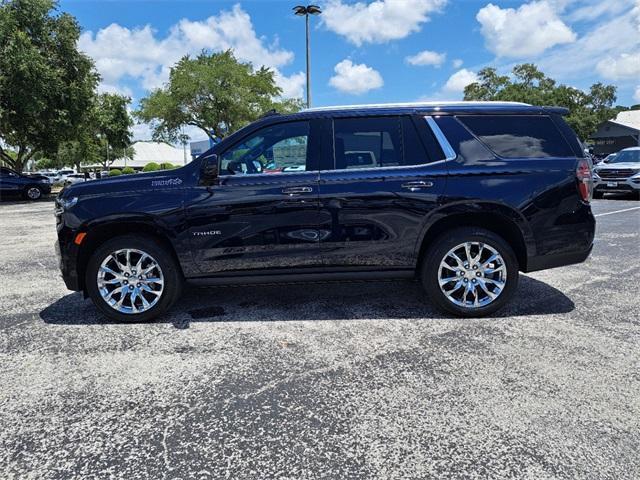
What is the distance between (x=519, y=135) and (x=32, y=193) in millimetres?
22617

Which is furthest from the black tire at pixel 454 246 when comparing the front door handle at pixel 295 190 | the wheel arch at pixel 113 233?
the wheel arch at pixel 113 233

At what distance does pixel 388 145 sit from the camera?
13.0 ft

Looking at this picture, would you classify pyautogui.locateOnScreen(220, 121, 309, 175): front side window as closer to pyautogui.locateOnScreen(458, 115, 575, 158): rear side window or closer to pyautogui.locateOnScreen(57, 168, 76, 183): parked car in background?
pyautogui.locateOnScreen(458, 115, 575, 158): rear side window

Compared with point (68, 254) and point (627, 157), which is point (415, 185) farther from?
point (627, 157)

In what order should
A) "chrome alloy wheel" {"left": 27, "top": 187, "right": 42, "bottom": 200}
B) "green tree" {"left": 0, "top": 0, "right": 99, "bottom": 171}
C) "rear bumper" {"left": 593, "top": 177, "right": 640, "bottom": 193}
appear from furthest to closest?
1. "chrome alloy wheel" {"left": 27, "top": 187, "right": 42, "bottom": 200}
2. "green tree" {"left": 0, "top": 0, "right": 99, "bottom": 171}
3. "rear bumper" {"left": 593, "top": 177, "right": 640, "bottom": 193}

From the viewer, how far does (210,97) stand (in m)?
32.5

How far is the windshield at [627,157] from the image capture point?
1580 cm

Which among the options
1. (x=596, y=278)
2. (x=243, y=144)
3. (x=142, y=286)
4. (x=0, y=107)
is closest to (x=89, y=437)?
(x=142, y=286)

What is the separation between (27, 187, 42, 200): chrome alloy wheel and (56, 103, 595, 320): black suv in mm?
19896

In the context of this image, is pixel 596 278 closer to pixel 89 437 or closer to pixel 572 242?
pixel 572 242

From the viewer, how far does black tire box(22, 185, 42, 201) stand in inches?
802

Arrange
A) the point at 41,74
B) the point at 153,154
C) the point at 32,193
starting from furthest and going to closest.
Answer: the point at 153,154
the point at 32,193
the point at 41,74

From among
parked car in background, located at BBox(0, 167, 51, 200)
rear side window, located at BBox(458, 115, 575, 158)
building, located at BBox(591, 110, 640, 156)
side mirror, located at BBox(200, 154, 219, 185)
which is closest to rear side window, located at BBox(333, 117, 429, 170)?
rear side window, located at BBox(458, 115, 575, 158)

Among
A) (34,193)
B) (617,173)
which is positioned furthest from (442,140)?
(34,193)
